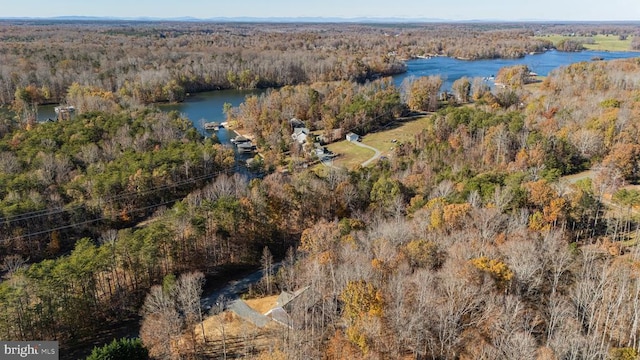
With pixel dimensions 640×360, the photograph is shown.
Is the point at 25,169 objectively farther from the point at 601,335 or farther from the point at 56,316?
the point at 601,335

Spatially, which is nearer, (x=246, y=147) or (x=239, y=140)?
(x=246, y=147)

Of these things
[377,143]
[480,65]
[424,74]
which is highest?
[480,65]

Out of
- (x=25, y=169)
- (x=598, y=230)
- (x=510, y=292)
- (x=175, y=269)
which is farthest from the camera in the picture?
(x=25, y=169)

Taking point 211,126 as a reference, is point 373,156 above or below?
below

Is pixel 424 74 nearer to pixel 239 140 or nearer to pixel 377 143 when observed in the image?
pixel 377 143

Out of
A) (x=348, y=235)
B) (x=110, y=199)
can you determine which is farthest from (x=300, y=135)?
(x=348, y=235)

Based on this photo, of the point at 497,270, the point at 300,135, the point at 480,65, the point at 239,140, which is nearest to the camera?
the point at 497,270

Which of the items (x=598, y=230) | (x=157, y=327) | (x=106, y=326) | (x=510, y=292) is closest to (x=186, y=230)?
(x=106, y=326)
